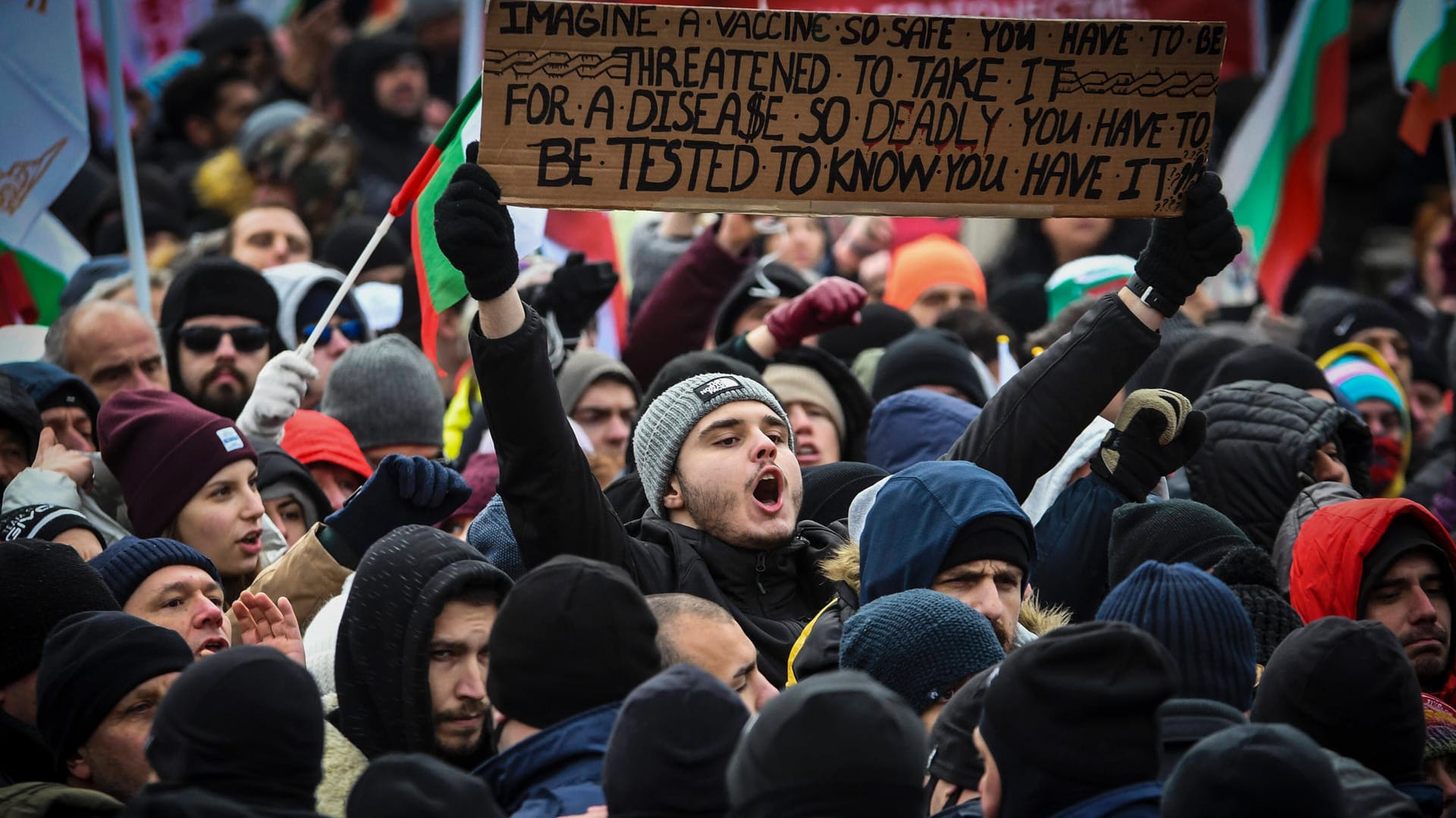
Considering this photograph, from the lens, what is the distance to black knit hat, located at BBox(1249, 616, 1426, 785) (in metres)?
3.85

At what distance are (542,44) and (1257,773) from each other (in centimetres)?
262

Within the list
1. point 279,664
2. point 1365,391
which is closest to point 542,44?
point 279,664

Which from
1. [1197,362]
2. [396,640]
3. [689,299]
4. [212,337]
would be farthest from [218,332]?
[1197,362]

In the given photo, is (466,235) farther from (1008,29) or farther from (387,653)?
(1008,29)

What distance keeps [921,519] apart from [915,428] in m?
1.86

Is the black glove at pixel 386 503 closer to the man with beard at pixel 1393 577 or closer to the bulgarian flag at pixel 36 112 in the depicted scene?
the bulgarian flag at pixel 36 112

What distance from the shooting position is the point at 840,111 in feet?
16.5

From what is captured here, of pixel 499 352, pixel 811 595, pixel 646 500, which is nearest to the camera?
pixel 499 352

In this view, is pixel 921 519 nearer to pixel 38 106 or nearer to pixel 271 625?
pixel 271 625

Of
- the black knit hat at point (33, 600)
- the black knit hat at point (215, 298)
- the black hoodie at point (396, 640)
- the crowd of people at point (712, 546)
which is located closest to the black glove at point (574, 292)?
the crowd of people at point (712, 546)

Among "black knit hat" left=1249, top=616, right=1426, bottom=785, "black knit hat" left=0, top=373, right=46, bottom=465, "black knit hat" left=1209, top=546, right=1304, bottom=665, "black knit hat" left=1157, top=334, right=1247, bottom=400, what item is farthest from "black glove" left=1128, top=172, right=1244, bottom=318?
"black knit hat" left=0, top=373, right=46, bottom=465

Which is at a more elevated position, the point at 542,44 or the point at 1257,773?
the point at 542,44

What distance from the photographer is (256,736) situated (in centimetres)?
329

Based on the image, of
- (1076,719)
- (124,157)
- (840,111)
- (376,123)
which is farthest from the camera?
(376,123)
